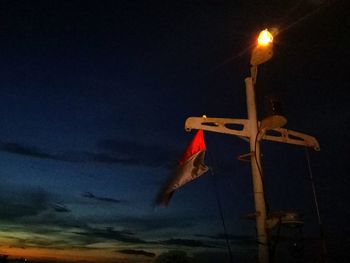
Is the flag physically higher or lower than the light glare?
lower

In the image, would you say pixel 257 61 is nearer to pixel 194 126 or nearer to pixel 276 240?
pixel 194 126

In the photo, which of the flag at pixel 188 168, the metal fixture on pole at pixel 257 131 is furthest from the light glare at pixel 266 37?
the flag at pixel 188 168

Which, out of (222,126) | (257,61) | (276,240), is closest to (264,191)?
(276,240)

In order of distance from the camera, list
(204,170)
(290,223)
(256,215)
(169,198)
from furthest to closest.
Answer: (169,198)
(204,170)
(256,215)
(290,223)

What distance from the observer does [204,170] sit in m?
7.43

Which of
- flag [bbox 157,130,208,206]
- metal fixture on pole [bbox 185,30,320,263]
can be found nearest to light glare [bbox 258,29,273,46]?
metal fixture on pole [bbox 185,30,320,263]

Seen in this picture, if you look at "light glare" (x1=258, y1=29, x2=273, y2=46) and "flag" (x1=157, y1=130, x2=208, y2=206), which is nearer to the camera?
"light glare" (x1=258, y1=29, x2=273, y2=46)

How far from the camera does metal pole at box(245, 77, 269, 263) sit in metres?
6.65

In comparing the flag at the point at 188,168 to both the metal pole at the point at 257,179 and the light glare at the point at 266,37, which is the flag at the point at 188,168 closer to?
the metal pole at the point at 257,179

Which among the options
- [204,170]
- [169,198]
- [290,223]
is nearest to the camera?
[290,223]

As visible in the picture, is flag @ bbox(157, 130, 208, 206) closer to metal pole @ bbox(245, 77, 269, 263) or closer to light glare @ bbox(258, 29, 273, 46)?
metal pole @ bbox(245, 77, 269, 263)

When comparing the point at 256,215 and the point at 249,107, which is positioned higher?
the point at 249,107

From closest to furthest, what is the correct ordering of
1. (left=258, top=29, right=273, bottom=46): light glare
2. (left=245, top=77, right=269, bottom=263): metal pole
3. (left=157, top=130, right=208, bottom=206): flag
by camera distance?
(left=245, top=77, right=269, bottom=263): metal pole → (left=258, top=29, right=273, bottom=46): light glare → (left=157, top=130, right=208, bottom=206): flag

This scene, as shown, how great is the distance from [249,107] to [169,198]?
9.26ft
